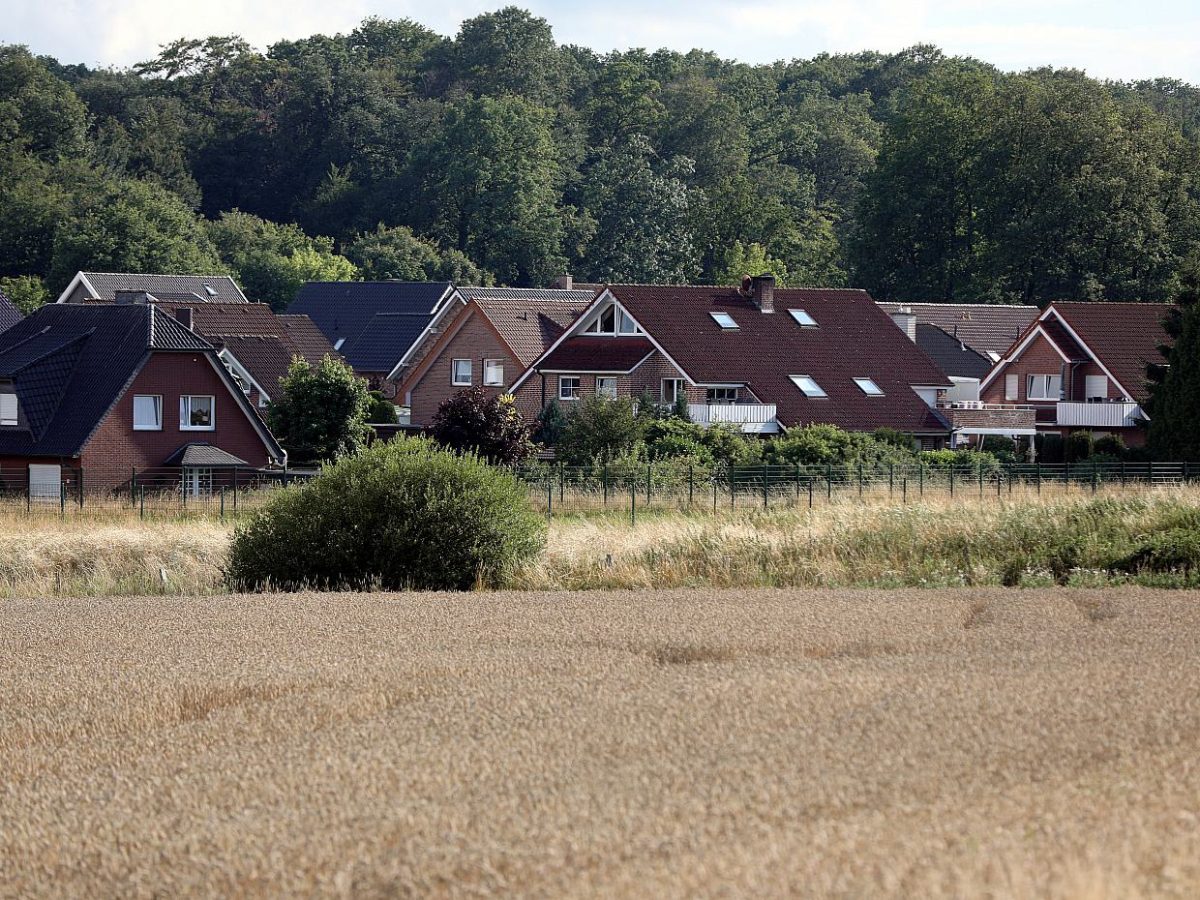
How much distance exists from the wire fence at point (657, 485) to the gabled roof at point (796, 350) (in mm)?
11638

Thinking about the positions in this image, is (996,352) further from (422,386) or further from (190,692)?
(190,692)

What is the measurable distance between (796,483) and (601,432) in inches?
354

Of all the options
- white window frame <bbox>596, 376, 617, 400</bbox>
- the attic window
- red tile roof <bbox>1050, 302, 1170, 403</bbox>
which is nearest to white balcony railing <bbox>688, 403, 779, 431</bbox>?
white window frame <bbox>596, 376, 617, 400</bbox>

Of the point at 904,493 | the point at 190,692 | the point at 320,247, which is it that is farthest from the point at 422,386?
the point at 190,692

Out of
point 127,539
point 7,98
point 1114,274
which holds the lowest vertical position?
point 127,539

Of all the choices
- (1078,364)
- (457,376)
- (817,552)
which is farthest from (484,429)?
(1078,364)

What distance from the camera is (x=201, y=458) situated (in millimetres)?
50188

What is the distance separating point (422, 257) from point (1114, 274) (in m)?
41.5

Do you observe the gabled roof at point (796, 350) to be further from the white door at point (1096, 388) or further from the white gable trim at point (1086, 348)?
the white door at point (1096, 388)

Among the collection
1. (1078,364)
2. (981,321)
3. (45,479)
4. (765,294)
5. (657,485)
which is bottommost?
(45,479)

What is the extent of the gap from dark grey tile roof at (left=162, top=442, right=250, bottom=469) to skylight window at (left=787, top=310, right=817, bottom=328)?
914 inches

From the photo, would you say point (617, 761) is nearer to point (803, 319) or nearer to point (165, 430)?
point (165, 430)

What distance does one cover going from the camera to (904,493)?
4072 cm

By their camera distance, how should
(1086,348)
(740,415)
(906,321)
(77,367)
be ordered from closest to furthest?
(77,367), (740,415), (1086,348), (906,321)
